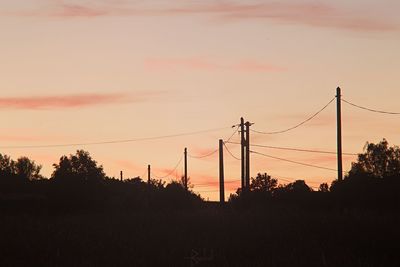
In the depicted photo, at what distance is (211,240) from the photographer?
132 feet

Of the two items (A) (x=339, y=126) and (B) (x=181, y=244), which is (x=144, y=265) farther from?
(A) (x=339, y=126)

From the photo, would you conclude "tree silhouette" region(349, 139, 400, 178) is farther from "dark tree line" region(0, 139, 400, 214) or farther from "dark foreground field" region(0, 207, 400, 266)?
"dark foreground field" region(0, 207, 400, 266)

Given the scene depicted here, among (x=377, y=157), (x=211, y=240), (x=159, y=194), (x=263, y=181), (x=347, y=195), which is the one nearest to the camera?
(x=211, y=240)

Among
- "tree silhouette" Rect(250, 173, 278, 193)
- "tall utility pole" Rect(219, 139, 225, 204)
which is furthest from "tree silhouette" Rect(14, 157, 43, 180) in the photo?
"tall utility pole" Rect(219, 139, 225, 204)

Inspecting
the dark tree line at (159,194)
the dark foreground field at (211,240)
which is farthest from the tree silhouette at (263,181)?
the dark foreground field at (211,240)

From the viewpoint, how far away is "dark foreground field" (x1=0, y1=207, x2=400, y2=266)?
31859mm

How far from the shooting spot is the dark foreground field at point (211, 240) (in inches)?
1254

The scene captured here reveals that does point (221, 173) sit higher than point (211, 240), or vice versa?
point (221, 173)

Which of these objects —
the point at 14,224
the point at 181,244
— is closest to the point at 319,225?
the point at 181,244

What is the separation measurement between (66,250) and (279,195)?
30194mm

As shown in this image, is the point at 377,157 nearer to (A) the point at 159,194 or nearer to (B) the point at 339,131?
(A) the point at 159,194

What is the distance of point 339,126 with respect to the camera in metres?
47.1

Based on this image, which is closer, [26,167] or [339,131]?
[339,131]

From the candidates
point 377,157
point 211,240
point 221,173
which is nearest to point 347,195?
point 221,173
